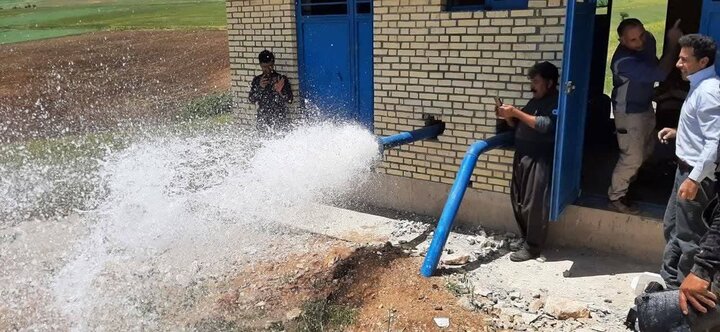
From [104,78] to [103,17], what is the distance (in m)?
8.57

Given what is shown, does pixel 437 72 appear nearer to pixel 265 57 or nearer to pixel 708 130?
pixel 265 57

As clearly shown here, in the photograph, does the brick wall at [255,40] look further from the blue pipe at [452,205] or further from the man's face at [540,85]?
the man's face at [540,85]

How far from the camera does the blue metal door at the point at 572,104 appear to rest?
4293 millimetres

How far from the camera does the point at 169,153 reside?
7875 mm

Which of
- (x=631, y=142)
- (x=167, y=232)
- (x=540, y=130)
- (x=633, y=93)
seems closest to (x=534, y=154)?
(x=540, y=130)

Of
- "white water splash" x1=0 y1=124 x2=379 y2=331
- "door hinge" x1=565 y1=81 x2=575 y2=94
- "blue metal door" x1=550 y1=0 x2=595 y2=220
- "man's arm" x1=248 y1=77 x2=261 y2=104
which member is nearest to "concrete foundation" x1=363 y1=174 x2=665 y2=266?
"blue metal door" x1=550 y1=0 x2=595 y2=220

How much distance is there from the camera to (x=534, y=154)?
4809 millimetres

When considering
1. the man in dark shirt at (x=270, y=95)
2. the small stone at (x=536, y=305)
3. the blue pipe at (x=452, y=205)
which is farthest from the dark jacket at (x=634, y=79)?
the man in dark shirt at (x=270, y=95)

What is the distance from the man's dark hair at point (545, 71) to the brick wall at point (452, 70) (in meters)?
0.21

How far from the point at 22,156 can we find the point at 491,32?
29.9ft

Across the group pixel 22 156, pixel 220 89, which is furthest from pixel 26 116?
pixel 22 156

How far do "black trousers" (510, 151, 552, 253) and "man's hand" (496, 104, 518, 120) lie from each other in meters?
0.37

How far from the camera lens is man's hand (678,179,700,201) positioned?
11.2 feet

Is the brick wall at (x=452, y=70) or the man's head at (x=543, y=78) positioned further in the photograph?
the brick wall at (x=452, y=70)
